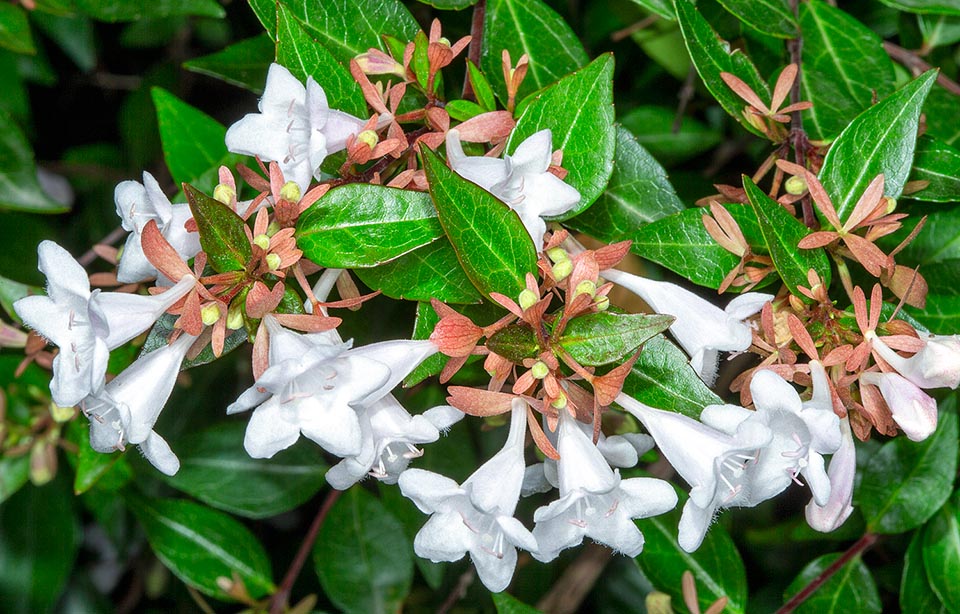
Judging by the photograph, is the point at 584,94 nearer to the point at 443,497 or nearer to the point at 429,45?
the point at 429,45

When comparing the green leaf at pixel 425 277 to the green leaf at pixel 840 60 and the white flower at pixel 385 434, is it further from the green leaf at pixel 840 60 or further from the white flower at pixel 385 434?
the green leaf at pixel 840 60

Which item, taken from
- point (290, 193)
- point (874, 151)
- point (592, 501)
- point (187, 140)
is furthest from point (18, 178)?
point (874, 151)

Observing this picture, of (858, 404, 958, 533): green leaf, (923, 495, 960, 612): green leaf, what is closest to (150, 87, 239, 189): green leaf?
(858, 404, 958, 533): green leaf

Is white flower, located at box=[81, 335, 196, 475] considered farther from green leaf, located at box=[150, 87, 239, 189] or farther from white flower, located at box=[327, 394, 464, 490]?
green leaf, located at box=[150, 87, 239, 189]

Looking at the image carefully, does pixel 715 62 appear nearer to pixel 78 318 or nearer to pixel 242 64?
pixel 242 64

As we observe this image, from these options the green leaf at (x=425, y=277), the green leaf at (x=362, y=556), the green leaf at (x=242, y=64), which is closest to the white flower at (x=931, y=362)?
the green leaf at (x=425, y=277)

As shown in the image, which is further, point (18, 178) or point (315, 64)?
point (18, 178)
